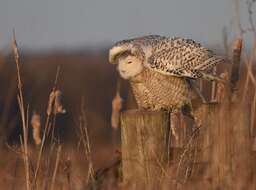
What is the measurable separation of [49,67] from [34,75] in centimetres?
138

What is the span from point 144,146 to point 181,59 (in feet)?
5.87

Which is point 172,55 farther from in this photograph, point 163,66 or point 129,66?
point 129,66

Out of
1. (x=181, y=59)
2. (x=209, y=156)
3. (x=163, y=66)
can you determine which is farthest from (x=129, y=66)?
(x=209, y=156)

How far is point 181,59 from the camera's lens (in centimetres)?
567

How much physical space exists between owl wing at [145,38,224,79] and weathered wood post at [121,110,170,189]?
5.00 feet

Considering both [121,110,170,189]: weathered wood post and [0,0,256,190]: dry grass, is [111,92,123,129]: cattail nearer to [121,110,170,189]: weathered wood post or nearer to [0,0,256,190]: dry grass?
[0,0,256,190]: dry grass

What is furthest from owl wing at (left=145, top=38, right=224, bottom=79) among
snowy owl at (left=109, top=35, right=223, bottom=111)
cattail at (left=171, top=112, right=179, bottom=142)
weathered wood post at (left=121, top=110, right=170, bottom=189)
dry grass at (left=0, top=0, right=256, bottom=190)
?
weathered wood post at (left=121, top=110, right=170, bottom=189)

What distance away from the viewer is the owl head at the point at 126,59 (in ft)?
17.6

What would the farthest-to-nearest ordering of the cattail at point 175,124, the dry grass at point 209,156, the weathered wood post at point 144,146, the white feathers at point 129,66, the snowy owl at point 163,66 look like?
the snowy owl at point 163,66 → the white feathers at point 129,66 → the cattail at point 175,124 → the weathered wood post at point 144,146 → the dry grass at point 209,156

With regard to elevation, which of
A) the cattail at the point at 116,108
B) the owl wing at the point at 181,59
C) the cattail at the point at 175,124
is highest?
the owl wing at the point at 181,59

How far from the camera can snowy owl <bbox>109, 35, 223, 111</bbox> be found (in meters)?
5.48

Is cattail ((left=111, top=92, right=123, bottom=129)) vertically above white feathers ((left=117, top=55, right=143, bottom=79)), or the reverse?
white feathers ((left=117, top=55, right=143, bottom=79))

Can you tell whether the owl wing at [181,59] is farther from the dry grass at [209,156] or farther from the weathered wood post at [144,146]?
the weathered wood post at [144,146]

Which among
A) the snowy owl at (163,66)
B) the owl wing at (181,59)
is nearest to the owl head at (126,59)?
the snowy owl at (163,66)
